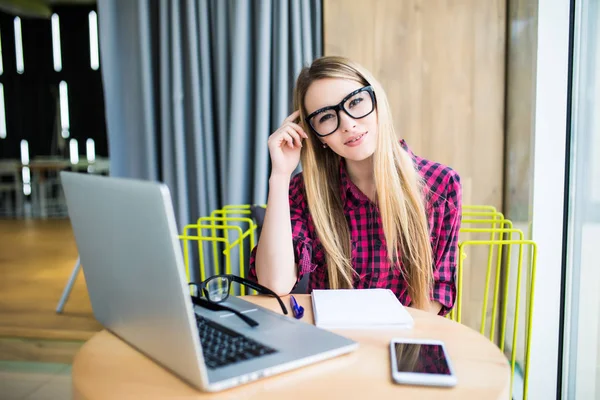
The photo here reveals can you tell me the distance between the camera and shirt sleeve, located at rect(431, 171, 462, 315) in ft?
4.24

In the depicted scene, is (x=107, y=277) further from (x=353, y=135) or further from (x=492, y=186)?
(x=492, y=186)

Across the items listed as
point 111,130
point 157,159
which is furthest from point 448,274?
point 111,130

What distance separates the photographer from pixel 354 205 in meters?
1.43

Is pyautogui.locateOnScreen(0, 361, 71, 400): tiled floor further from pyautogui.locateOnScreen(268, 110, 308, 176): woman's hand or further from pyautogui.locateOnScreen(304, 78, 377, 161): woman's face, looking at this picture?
pyautogui.locateOnScreen(304, 78, 377, 161): woman's face

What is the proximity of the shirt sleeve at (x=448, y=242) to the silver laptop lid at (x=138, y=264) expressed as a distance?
0.75 m

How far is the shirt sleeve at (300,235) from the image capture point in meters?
1.36

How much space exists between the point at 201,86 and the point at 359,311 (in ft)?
5.99

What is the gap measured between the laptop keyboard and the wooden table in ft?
0.16

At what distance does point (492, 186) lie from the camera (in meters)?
2.24

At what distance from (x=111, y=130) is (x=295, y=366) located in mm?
2205

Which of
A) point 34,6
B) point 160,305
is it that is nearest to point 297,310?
point 160,305

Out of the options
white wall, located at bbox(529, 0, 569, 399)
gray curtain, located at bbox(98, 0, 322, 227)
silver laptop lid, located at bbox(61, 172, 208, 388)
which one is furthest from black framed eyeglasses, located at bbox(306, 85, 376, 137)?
gray curtain, located at bbox(98, 0, 322, 227)

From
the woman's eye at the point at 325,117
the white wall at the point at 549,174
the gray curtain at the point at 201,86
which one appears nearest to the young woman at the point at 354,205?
the woman's eye at the point at 325,117

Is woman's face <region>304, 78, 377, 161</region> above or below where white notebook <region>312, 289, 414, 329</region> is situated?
above
